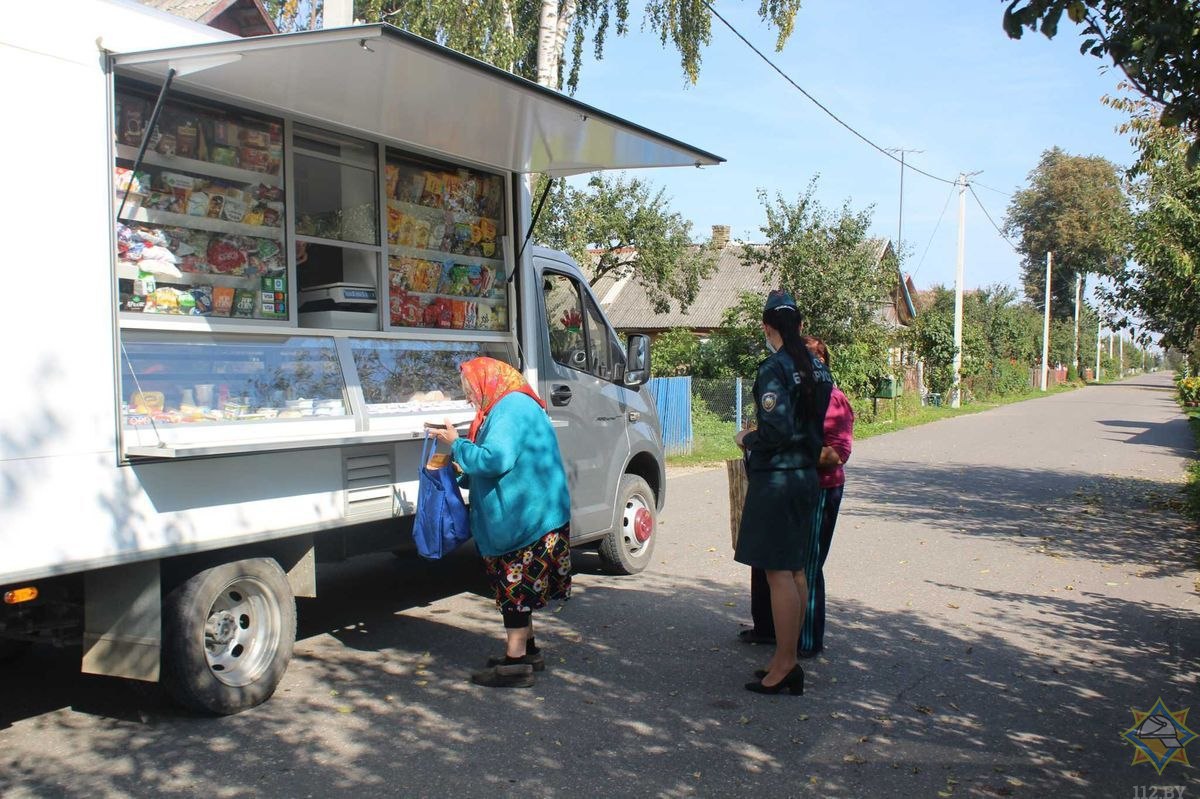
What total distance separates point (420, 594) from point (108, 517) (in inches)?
139

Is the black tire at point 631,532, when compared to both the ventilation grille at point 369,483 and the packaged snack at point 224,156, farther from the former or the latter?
the packaged snack at point 224,156

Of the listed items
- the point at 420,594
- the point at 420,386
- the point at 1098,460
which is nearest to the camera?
the point at 420,386

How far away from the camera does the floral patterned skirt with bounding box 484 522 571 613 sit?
516cm

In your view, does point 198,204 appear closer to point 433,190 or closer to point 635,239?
point 433,190

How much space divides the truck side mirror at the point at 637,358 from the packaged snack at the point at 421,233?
1851mm

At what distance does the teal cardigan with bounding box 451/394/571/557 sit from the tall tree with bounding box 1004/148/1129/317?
220ft

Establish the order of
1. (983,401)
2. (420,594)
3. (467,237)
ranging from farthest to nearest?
(983,401) → (420,594) → (467,237)

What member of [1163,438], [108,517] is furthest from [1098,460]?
[108,517]

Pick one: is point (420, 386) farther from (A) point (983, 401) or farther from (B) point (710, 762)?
(A) point (983, 401)

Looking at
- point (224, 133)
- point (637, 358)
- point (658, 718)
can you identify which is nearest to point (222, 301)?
point (224, 133)

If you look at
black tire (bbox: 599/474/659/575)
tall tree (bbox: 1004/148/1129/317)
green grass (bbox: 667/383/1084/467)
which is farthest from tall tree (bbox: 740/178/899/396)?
tall tree (bbox: 1004/148/1129/317)

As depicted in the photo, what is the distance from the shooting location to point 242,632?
16.0ft

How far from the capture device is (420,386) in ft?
20.1

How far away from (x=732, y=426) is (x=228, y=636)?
1592 cm
